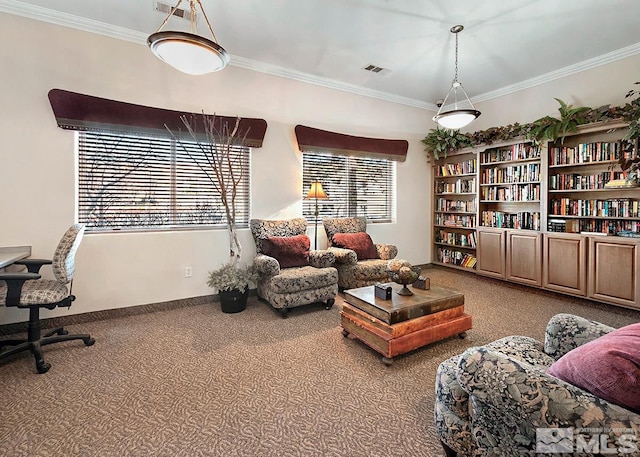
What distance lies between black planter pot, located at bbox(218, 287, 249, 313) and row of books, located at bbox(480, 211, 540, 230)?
3.85 metres

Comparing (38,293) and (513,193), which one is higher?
(513,193)

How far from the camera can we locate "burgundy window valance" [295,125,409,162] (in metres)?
4.30

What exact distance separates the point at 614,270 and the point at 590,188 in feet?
3.38

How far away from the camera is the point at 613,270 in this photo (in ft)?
11.1

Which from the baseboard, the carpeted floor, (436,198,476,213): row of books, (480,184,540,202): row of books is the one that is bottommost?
the carpeted floor

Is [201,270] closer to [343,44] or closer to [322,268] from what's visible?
[322,268]

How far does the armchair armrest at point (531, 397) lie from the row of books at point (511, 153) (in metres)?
4.15

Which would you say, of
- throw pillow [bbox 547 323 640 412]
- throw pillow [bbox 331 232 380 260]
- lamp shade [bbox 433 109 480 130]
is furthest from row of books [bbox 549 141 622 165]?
throw pillow [bbox 547 323 640 412]

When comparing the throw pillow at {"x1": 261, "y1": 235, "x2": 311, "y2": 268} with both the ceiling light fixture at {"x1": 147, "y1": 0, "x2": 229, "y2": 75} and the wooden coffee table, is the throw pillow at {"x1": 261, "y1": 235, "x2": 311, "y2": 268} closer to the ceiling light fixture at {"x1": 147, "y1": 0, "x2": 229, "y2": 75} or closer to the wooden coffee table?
the wooden coffee table

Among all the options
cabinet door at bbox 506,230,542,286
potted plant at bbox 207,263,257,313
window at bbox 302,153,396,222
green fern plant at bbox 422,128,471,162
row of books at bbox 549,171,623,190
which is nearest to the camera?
potted plant at bbox 207,263,257,313

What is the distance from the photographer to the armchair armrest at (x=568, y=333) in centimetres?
145

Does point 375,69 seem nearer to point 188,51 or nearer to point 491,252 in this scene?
point 188,51

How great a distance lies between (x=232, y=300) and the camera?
11.1 ft

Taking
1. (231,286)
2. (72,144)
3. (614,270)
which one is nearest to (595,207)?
(614,270)
